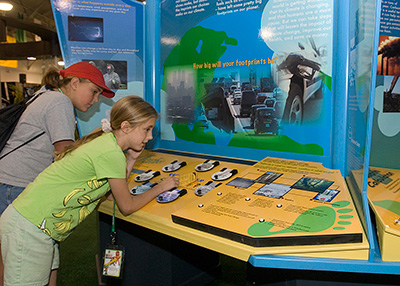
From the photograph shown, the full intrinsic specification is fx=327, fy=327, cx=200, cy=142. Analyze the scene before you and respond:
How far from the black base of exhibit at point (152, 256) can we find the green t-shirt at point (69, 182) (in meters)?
0.65

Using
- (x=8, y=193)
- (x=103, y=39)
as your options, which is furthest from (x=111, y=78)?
(x=8, y=193)

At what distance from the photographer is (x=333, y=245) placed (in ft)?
3.26

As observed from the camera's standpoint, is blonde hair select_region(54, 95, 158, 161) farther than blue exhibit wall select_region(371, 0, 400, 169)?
No

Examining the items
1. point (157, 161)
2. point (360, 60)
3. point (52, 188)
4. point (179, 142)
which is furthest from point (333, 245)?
point (179, 142)

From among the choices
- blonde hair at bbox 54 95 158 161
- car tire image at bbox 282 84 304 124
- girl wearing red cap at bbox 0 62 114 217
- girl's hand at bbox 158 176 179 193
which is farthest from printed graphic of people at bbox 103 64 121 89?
car tire image at bbox 282 84 304 124

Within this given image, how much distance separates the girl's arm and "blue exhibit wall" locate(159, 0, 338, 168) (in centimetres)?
73

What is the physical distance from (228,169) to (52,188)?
2.81ft

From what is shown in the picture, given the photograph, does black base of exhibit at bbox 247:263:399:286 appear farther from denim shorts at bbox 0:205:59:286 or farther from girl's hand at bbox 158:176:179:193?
denim shorts at bbox 0:205:59:286

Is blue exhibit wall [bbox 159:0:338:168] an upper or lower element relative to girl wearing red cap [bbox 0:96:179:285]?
upper

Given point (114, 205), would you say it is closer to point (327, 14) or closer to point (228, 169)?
point (228, 169)

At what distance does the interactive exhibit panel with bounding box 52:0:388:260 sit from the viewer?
3.65 ft

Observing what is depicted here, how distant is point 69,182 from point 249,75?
3.86 feet

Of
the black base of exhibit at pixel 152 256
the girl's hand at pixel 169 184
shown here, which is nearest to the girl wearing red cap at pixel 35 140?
the girl's hand at pixel 169 184

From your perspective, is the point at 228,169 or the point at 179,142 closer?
the point at 228,169
